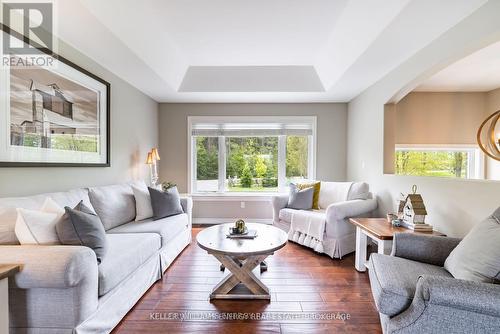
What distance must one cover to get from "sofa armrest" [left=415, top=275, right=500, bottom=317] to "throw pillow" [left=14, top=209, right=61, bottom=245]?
215cm

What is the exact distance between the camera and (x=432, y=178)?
2246 millimetres

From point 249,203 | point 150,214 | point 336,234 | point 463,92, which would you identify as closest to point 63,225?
point 150,214

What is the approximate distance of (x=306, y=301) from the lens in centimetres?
194

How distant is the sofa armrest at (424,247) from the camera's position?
1631 millimetres

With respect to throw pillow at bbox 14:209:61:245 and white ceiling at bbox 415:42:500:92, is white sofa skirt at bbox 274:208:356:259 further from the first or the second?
throw pillow at bbox 14:209:61:245

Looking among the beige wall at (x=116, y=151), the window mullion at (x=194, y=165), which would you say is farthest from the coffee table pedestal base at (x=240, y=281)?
the window mullion at (x=194, y=165)

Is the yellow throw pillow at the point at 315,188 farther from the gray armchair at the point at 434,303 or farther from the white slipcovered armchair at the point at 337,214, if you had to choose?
the gray armchair at the point at 434,303

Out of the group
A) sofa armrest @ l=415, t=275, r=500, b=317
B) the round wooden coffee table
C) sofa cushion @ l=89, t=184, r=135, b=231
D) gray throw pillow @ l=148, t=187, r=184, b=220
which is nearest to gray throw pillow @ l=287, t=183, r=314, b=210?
the round wooden coffee table

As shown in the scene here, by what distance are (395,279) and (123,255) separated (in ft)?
6.04

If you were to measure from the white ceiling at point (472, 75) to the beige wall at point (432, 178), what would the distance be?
2.56 ft

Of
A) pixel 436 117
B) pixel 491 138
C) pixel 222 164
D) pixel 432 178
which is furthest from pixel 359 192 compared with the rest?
pixel 222 164

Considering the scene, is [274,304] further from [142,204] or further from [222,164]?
[222,164]

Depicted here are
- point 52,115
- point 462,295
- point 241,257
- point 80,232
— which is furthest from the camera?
point 52,115

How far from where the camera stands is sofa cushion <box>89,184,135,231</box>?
7.36 ft
